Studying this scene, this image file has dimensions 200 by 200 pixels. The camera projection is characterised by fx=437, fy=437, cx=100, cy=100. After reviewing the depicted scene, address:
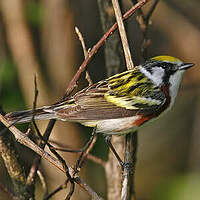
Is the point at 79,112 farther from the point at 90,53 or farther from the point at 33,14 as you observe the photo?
the point at 33,14

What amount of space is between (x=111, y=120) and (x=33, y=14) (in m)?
2.51

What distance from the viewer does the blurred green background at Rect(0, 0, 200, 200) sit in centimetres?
561

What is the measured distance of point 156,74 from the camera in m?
3.98

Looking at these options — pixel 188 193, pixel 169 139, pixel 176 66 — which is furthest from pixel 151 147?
pixel 176 66

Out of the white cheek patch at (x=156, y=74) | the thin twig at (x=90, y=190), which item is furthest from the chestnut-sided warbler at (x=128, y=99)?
the thin twig at (x=90, y=190)

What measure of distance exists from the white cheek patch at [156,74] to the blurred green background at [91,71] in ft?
4.55

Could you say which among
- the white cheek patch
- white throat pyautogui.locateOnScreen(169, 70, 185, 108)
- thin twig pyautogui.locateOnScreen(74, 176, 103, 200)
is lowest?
thin twig pyautogui.locateOnScreen(74, 176, 103, 200)

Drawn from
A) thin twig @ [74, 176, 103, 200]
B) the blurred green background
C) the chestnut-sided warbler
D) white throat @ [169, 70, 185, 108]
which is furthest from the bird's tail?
the blurred green background

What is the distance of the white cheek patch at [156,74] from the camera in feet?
12.9

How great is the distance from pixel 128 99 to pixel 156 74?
1.33ft

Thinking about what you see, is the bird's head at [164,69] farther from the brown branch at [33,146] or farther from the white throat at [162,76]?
the brown branch at [33,146]

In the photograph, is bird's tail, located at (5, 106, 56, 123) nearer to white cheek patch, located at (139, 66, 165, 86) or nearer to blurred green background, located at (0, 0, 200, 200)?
white cheek patch, located at (139, 66, 165, 86)

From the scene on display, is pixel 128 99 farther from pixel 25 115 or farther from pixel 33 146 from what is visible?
pixel 33 146

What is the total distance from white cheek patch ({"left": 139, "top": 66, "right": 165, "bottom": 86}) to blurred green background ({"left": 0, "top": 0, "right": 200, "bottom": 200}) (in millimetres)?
1386
